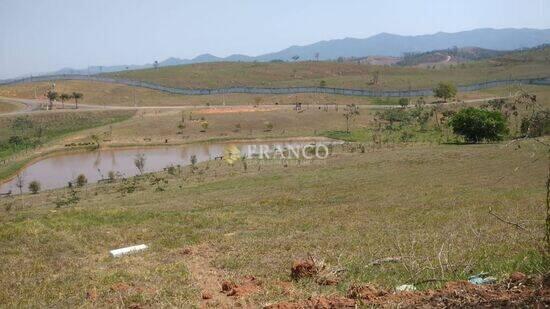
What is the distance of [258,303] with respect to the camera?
7.34m

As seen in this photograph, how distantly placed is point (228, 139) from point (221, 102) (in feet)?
93.3

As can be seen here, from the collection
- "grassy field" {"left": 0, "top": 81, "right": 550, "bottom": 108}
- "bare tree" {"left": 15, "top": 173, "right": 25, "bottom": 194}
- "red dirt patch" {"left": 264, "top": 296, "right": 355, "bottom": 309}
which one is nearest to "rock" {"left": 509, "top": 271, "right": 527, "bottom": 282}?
"red dirt patch" {"left": 264, "top": 296, "right": 355, "bottom": 309}

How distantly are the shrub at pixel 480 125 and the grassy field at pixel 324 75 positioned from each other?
59.7m

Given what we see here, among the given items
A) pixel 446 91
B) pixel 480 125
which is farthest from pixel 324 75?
pixel 480 125

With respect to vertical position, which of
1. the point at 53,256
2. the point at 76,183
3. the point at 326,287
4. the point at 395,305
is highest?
the point at 395,305

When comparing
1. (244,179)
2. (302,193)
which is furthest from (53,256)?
(244,179)

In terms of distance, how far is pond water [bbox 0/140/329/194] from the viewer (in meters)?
39.4

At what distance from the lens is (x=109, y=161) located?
1832 inches

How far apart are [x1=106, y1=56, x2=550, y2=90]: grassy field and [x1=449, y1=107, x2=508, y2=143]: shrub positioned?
5969 centimetres

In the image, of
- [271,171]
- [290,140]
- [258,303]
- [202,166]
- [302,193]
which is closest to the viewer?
[258,303]

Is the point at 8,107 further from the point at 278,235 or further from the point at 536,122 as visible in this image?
the point at 536,122

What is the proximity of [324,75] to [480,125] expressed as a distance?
8552 cm

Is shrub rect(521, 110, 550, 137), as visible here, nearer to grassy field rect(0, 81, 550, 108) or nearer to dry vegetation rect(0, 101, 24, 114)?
grassy field rect(0, 81, 550, 108)

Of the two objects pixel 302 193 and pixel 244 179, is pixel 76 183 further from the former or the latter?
pixel 302 193
